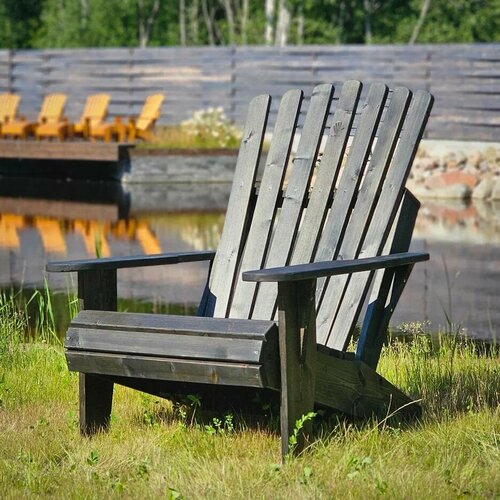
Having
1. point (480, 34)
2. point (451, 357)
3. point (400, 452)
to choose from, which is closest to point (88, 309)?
point (400, 452)

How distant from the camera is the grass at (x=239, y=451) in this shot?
4.22m

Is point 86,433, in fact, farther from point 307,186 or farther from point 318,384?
point 307,186

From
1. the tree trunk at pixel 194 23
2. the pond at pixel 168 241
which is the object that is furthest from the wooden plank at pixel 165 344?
the tree trunk at pixel 194 23

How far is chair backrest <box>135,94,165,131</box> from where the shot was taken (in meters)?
23.9

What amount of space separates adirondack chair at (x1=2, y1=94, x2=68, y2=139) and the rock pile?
7.72 meters

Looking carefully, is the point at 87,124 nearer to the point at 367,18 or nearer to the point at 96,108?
the point at 96,108

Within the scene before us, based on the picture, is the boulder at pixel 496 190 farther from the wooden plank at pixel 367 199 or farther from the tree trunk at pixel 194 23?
the tree trunk at pixel 194 23

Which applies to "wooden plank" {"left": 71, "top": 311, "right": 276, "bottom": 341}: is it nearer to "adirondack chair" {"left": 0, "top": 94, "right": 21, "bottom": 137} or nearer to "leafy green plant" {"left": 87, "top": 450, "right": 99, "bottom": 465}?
"leafy green plant" {"left": 87, "top": 450, "right": 99, "bottom": 465}

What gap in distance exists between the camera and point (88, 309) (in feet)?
16.8

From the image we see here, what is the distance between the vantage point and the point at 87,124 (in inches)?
949

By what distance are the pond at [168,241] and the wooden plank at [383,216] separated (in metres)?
1.42

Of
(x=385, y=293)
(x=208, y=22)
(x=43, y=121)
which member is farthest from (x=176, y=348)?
(x=208, y=22)

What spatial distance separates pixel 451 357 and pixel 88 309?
181 cm

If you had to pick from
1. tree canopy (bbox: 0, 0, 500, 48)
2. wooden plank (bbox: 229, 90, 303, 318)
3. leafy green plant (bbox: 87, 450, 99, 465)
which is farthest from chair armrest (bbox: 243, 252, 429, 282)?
tree canopy (bbox: 0, 0, 500, 48)
